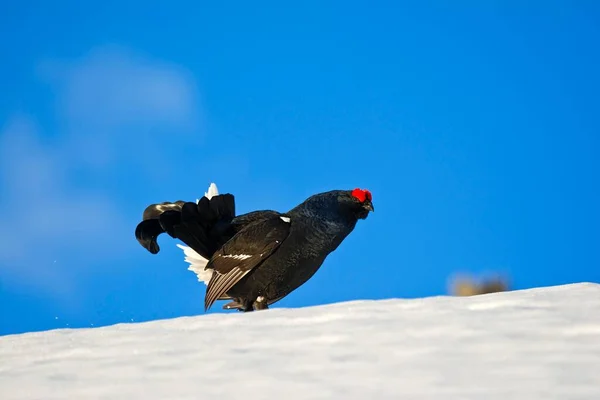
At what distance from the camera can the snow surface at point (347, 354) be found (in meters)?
3.43

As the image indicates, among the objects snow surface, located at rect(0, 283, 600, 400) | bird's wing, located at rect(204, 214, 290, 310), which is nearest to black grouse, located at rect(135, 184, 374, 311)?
bird's wing, located at rect(204, 214, 290, 310)

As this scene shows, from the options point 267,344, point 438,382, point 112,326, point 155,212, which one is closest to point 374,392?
point 438,382

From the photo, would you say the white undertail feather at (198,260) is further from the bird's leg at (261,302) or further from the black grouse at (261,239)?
the bird's leg at (261,302)

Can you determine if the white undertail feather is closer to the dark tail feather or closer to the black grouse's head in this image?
the dark tail feather

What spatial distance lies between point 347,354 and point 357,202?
4026 millimetres

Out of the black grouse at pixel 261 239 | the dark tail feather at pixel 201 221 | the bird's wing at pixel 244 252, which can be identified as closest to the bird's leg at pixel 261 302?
the black grouse at pixel 261 239

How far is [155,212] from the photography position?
28.6 feet

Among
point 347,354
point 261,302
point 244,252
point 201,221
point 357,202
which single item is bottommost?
point 347,354

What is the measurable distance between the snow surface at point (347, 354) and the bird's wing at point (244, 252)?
239cm

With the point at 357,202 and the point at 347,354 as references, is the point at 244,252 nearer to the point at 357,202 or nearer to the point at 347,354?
the point at 357,202

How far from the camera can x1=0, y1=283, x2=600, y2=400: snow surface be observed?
11.2 ft

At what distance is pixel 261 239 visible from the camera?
7.52m

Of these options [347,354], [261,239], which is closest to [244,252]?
[261,239]

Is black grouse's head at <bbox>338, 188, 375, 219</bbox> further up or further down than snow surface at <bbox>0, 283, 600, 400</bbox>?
further up
